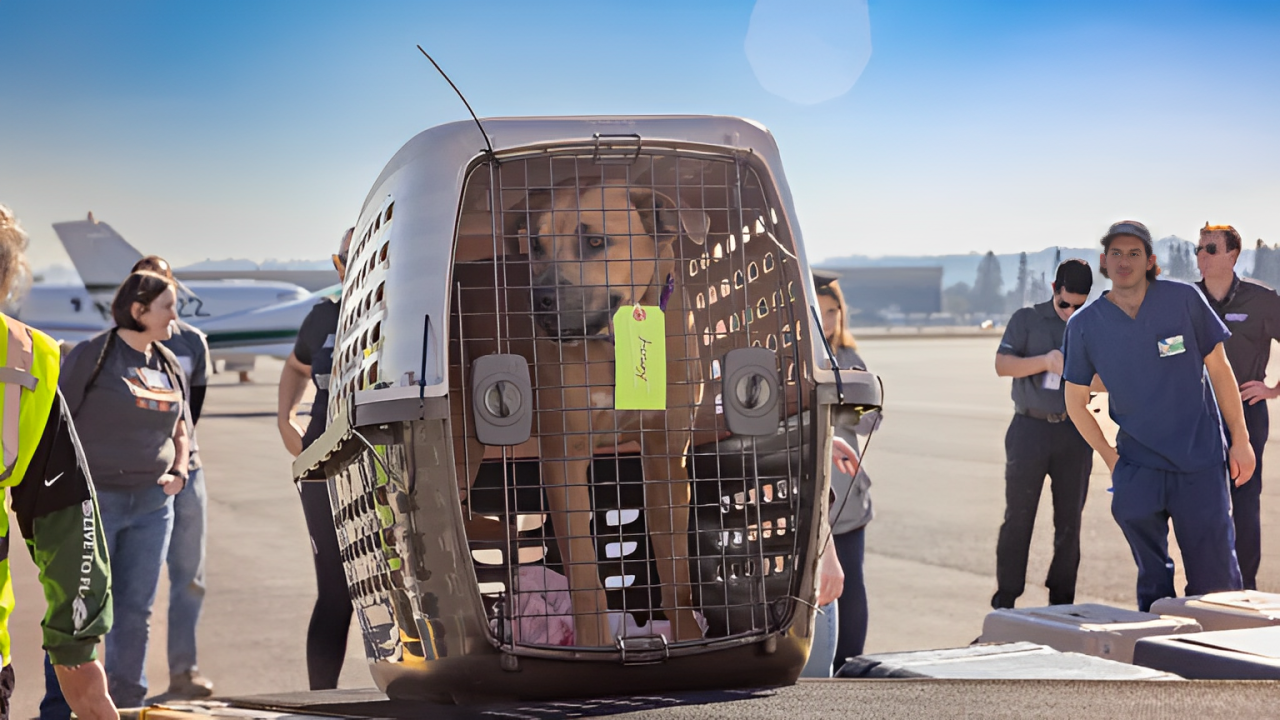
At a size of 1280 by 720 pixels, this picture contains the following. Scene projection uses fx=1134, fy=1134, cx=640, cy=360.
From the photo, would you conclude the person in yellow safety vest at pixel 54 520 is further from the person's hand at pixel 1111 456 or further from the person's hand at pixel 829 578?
the person's hand at pixel 1111 456

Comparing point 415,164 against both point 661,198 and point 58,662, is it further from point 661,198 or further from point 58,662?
point 58,662

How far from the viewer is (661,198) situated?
2680 mm

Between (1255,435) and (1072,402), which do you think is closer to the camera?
(1072,402)

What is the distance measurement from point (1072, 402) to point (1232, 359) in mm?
2071

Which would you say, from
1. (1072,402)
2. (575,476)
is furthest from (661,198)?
(1072,402)

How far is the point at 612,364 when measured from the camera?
2.71 metres

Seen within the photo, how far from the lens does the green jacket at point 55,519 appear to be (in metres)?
1.97

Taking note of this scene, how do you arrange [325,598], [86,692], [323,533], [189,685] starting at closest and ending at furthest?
[86,692], [323,533], [325,598], [189,685]

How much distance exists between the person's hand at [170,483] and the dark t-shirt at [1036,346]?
13.5 ft

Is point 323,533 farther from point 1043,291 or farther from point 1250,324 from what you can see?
point 1250,324

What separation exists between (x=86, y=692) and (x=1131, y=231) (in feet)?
13.9

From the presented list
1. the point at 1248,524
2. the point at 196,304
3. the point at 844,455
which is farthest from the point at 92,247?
the point at 844,455

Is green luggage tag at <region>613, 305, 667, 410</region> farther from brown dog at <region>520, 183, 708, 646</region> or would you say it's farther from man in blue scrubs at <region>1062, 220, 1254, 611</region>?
man in blue scrubs at <region>1062, 220, 1254, 611</region>

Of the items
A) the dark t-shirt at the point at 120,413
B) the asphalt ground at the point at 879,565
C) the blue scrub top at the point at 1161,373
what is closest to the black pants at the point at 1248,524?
the asphalt ground at the point at 879,565
